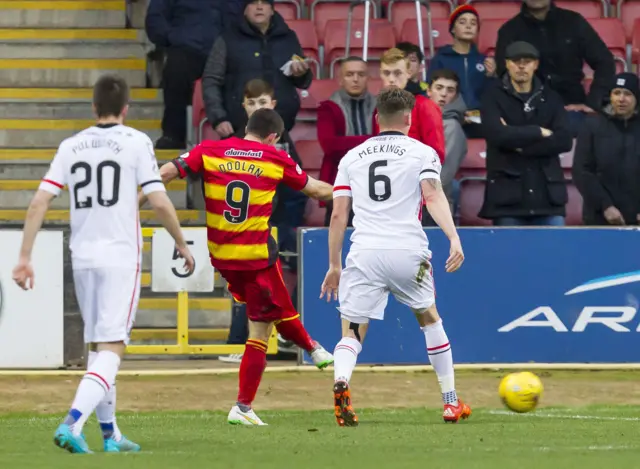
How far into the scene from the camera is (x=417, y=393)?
1195cm

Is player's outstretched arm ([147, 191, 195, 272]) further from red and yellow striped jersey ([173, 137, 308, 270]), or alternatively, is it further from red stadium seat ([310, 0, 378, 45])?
red stadium seat ([310, 0, 378, 45])

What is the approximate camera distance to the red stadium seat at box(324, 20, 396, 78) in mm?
16656

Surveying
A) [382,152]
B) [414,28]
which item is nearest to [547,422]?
[382,152]

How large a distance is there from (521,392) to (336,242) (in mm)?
1543

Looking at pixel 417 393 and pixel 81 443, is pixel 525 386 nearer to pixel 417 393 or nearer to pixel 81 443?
pixel 417 393

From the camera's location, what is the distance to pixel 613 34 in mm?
16844

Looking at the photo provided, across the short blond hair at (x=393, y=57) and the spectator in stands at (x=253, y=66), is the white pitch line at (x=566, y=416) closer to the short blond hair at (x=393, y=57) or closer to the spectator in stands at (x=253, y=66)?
the short blond hair at (x=393, y=57)

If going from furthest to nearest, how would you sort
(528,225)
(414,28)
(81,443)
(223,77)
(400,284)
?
1. (414,28)
2. (223,77)
3. (528,225)
4. (400,284)
5. (81,443)

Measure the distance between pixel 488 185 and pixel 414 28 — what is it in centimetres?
323

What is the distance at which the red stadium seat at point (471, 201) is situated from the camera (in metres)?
15.0

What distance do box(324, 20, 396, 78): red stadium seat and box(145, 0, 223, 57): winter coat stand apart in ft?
4.99

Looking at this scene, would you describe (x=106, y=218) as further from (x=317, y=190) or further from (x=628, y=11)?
(x=628, y=11)

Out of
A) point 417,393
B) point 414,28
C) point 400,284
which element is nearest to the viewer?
point 400,284

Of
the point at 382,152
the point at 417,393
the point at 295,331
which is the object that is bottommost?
the point at 417,393
